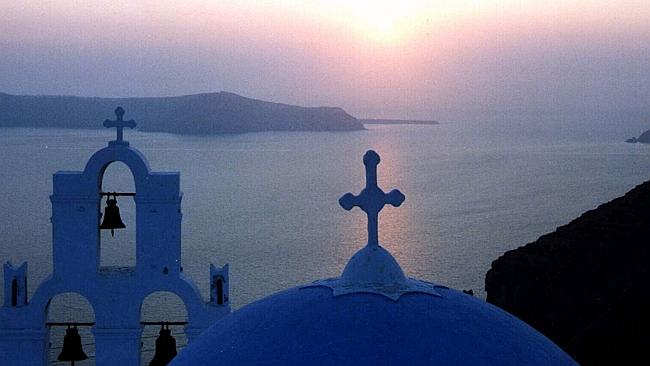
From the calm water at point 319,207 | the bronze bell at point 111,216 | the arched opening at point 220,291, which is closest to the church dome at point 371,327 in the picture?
the arched opening at point 220,291

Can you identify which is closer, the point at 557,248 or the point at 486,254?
the point at 557,248

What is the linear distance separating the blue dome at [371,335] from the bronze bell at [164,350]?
1.87 meters

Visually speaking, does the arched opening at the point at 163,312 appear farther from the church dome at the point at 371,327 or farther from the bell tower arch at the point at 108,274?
the church dome at the point at 371,327

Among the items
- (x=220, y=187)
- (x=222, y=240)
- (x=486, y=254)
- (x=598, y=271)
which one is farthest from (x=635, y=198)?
(x=220, y=187)

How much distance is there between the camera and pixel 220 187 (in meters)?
48.2

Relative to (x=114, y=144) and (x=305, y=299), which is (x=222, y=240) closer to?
(x=114, y=144)

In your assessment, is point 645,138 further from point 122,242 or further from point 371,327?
point 371,327

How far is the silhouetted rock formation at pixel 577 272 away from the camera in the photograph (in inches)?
593

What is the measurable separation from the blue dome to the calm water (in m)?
15.9

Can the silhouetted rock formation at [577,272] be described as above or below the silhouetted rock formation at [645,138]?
below

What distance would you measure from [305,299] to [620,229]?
1679cm

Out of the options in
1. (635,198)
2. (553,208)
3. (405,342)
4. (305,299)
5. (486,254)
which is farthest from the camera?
(553,208)

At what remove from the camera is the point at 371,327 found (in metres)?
2.50

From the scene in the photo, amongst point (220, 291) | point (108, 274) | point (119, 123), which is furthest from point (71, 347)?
point (119, 123)
